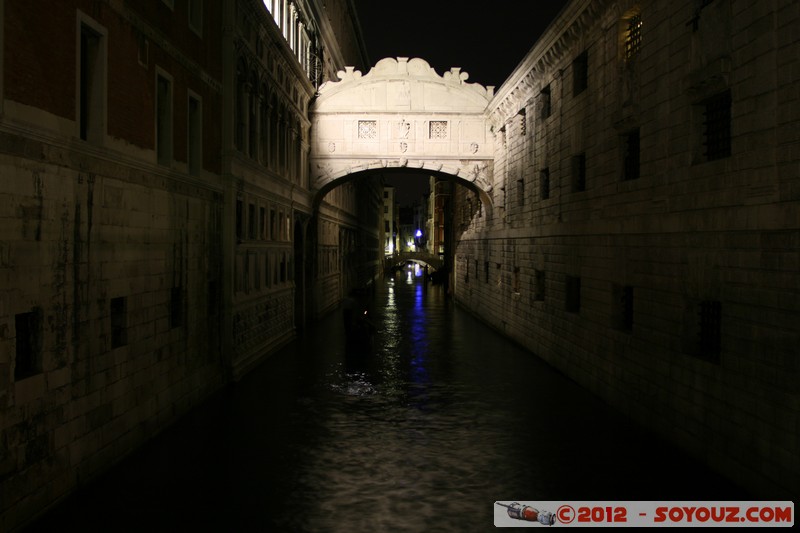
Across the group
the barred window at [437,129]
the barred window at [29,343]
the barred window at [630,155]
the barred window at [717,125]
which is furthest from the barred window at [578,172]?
the barred window at [29,343]

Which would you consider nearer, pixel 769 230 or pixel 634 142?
pixel 769 230

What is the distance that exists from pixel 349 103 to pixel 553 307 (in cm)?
1350

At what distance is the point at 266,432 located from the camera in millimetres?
12508

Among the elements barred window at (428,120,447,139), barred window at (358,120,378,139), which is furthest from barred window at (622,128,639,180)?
barred window at (358,120,378,139)

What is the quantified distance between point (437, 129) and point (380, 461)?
20.2 m

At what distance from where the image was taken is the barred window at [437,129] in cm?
2886

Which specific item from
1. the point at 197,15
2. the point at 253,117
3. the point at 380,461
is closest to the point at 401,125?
the point at 253,117

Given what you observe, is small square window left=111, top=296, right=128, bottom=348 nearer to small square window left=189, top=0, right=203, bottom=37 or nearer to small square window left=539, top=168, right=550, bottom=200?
small square window left=189, top=0, right=203, bottom=37

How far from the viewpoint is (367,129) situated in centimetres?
2869

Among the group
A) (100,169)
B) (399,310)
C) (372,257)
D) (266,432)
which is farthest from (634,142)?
(372,257)

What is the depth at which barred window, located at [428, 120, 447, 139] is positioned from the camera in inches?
1136

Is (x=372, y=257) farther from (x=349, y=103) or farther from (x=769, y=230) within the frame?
(x=769, y=230)

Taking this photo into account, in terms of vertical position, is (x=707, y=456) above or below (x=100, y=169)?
below

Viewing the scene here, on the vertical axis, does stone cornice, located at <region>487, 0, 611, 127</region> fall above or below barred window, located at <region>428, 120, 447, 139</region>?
above
